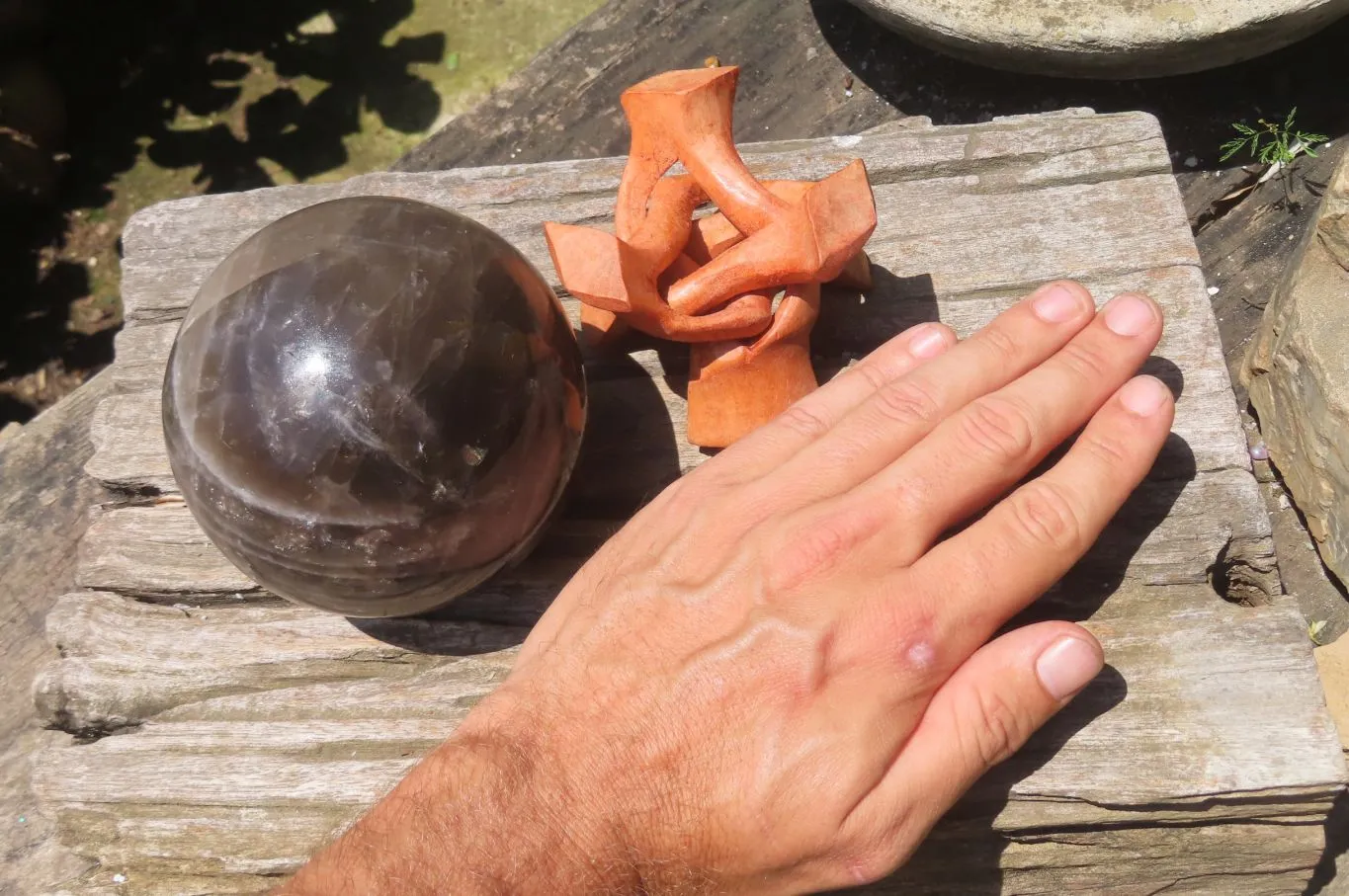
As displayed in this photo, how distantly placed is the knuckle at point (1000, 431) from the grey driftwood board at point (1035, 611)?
32 cm

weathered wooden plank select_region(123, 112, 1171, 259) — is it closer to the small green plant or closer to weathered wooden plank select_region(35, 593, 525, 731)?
the small green plant

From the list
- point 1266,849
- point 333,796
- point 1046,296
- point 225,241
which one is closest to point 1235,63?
point 1046,296

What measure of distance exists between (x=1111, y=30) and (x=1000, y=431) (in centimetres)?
122

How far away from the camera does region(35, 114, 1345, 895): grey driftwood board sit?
1584 mm

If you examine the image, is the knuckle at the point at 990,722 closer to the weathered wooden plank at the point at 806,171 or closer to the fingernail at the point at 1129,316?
the fingernail at the point at 1129,316

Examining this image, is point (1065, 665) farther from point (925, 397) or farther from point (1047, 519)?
point (925, 397)

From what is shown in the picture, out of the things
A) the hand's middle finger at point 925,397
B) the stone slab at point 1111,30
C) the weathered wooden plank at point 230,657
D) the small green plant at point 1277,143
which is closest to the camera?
the hand's middle finger at point 925,397

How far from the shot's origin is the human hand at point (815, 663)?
1.36 meters

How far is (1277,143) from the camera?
7.98ft

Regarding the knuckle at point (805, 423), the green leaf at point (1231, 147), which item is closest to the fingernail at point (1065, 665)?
the knuckle at point (805, 423)

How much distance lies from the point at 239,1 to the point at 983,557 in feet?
12.1

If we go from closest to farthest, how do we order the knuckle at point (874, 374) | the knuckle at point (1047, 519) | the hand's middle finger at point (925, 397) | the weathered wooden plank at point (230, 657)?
1. the knuckle at point (1047, 519)
2. the hand's middle finger at point (925, 397)
3. the knuckle at point (874, 374)
4. the weathered wooden plank at point (230, 657)

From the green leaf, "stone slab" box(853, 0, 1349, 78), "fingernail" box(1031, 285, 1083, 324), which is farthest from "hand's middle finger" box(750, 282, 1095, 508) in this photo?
the green leaf

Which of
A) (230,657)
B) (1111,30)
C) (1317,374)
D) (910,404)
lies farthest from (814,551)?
(1111,30)
